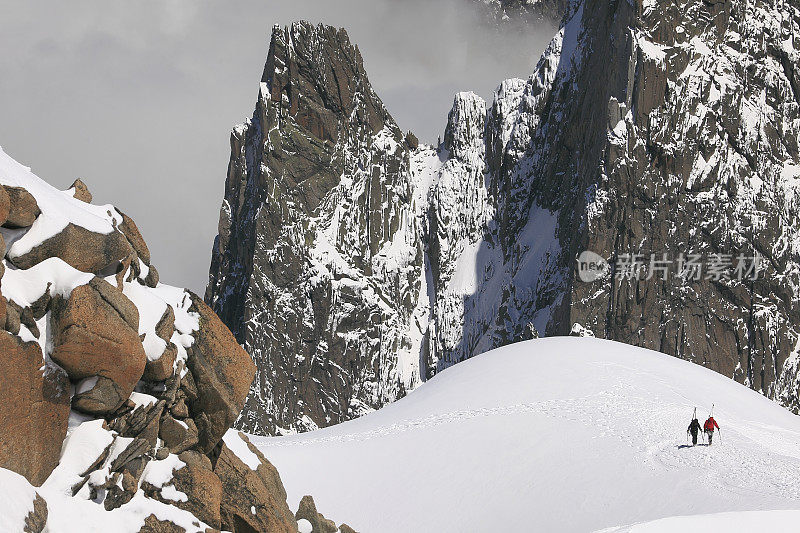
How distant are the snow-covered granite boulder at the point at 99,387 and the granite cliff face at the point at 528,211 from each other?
90158 mm

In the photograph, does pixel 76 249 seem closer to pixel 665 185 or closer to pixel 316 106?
pixel 665 185

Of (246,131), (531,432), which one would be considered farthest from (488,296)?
(531,432)

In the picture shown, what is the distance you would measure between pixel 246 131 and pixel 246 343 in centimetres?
4248

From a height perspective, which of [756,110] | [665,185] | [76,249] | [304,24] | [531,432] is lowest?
[531,432]

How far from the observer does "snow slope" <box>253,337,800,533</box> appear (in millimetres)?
21797

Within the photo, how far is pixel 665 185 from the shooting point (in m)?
101

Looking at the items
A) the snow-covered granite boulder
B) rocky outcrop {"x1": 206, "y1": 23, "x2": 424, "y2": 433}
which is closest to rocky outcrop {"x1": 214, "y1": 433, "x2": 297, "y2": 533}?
the snow-covered granite boulder

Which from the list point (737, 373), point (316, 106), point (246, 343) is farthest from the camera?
point (316, 106)

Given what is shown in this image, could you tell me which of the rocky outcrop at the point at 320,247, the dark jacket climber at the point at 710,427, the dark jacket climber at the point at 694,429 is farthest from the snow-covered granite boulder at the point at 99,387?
the rocky outcrop at the point at 320,247

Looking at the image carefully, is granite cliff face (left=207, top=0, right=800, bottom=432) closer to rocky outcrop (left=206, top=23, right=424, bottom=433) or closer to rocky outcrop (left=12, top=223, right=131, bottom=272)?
rocky outcrop (left=206, top=23, right=424, bottom=433)

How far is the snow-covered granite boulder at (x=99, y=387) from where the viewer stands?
33.2 ft

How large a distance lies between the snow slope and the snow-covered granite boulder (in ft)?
38.1

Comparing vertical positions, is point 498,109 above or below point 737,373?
above

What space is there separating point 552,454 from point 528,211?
330ft
